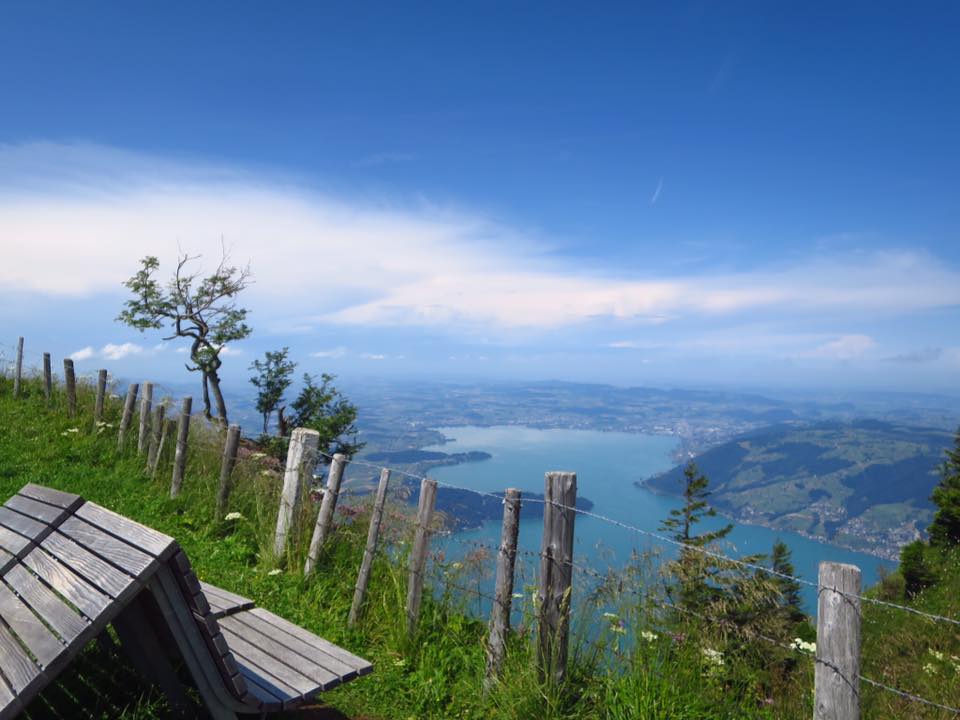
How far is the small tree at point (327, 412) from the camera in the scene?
2338 centimetres

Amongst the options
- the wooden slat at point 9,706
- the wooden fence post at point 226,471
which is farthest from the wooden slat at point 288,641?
the wooden fence post at point 226,471

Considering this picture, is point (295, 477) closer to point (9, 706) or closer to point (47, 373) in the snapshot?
point (9, 706)

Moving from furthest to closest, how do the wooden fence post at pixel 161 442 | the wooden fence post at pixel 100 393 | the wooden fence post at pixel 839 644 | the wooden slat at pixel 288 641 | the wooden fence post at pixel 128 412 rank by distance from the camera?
the wooden fence post at pixel 100 393 → the wooden fence post at pixel 128 412 → the wooden fence post at pixel 161 442 → the wooden slat at pixel 288 641 → the wooden fence post at pixel 839 644

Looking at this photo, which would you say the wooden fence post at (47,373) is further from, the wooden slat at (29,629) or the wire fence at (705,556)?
the wooden slat at (29,629)

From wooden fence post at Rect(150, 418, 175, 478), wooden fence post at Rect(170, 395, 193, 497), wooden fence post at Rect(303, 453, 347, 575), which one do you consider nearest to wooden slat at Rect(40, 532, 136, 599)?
wooden fence post at Rect(303, 453, 347, 575)

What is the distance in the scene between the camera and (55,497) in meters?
3.84

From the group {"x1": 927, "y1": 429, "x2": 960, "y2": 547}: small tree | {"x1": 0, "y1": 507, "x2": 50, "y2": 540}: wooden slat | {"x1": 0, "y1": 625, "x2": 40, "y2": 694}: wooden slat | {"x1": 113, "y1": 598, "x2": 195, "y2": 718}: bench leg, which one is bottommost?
{"x1": 927, "y1": 429, "x2": 960, "y2": 547}: small tree

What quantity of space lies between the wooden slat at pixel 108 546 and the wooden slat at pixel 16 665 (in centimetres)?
56

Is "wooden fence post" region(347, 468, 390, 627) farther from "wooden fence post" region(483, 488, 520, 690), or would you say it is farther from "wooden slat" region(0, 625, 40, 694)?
"wooden slat" region(0, 625, 40, 694)

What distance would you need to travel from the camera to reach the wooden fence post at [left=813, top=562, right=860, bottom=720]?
343 centimetres

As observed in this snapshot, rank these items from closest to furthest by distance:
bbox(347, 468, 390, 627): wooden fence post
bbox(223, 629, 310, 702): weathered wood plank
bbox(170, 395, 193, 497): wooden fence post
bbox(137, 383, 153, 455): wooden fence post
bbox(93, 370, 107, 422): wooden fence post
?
bbox(223, 629, 310, 702): weathered wood plank → bbox(347, 468, 390, 627): wooden fence post → bbox(170, 395, 193, 497): wooden fence post → bbox(137, 383, 153, 455): wooden fence post → bbox(93, 370, 107, 422): wooden fence post

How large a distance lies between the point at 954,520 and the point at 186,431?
28.8 m

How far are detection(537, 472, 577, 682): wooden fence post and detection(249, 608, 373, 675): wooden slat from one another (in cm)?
132

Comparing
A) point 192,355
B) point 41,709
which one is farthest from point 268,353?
point 41,709
